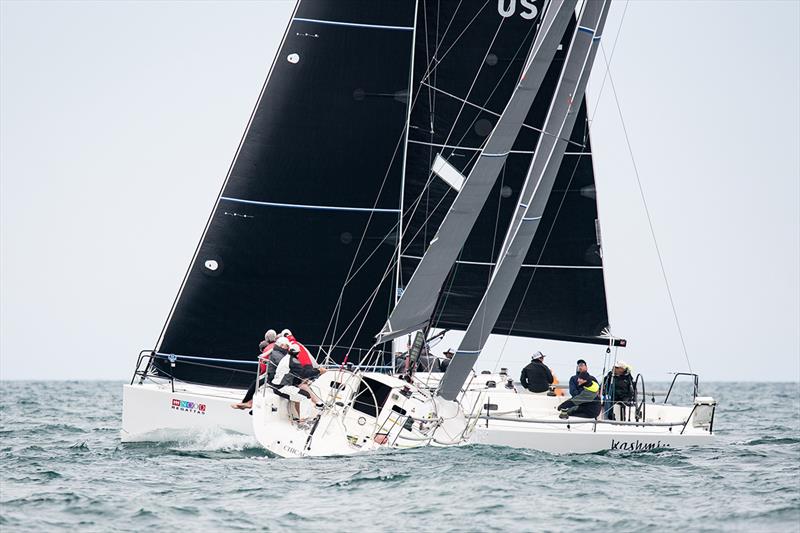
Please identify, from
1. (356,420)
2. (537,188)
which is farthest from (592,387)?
(356,420)

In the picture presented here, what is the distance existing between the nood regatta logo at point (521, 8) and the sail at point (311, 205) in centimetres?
162

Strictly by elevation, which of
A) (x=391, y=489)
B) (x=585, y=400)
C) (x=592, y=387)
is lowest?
(x=391, y=489)

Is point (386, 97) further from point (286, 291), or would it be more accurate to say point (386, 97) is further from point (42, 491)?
point (42, 491)

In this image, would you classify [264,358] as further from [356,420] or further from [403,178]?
[403,178]

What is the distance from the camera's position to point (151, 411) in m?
17.3

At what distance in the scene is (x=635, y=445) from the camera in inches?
643

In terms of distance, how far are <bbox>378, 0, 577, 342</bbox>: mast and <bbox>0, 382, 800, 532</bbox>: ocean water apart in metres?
1.91

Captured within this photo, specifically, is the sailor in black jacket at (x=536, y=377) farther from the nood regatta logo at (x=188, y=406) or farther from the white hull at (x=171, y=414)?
the nood regatta logo at (x=188, y=406)

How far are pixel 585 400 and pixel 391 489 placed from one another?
16.6 feet

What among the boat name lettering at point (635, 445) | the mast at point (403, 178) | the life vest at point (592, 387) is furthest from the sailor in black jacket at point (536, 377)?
the boat name lettering at point (635, 445)

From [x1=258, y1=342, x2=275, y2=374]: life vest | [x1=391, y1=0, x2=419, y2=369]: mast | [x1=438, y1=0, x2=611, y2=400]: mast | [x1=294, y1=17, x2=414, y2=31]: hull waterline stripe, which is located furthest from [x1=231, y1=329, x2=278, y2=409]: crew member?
[x1=294, y1=17, x2=414, y2=31]: hull waterline stripe

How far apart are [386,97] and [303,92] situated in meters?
1.30

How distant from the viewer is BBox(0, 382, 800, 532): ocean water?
11.2m

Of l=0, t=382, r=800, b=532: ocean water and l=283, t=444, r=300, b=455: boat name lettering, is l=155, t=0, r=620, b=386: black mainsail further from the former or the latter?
l=283, t=444, r=300, b=455: boat name lettering
